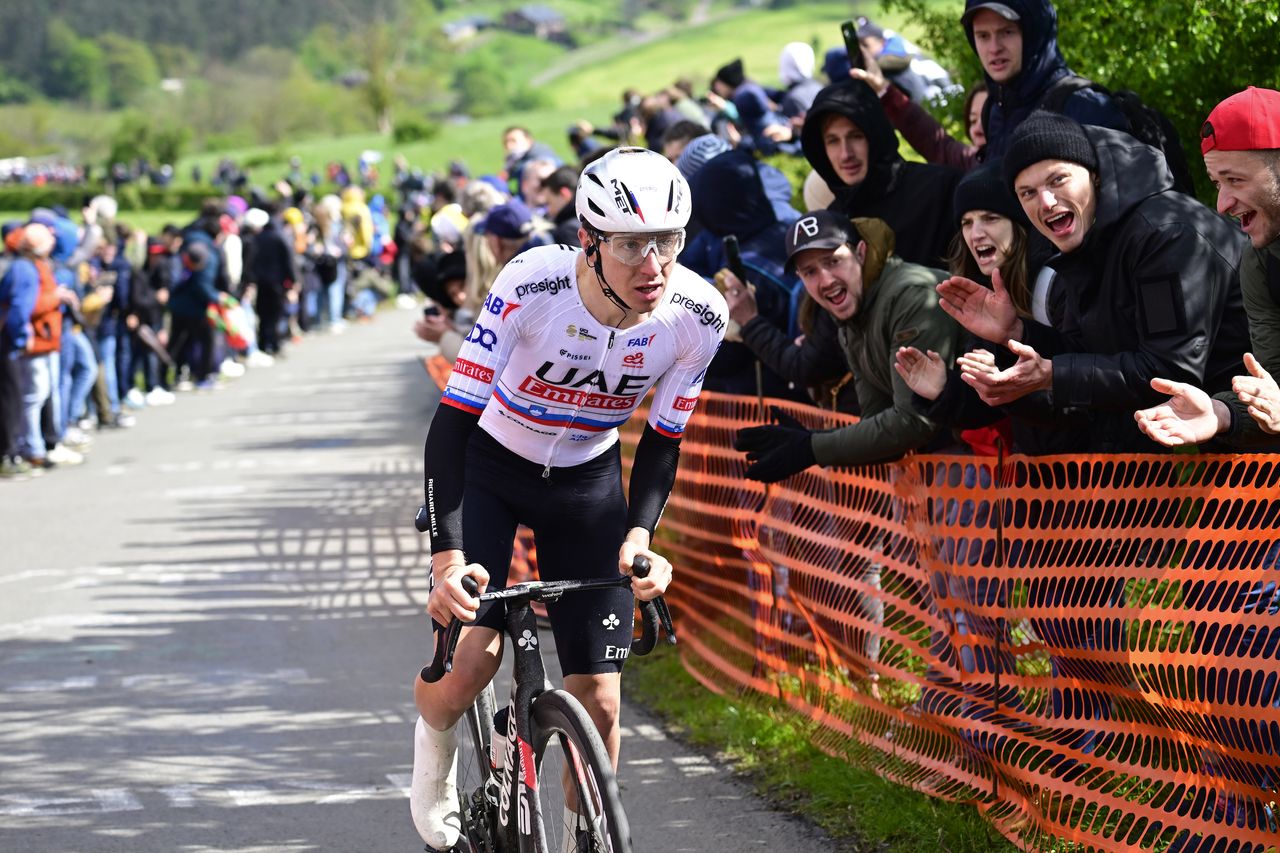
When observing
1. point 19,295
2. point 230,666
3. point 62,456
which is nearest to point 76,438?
point 62,456

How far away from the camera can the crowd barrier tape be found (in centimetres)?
423

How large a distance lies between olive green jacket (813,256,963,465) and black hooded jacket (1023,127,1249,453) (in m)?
0.83

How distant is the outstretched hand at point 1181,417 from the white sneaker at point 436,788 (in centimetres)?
223

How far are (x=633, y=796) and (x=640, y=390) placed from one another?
2031 millimetres

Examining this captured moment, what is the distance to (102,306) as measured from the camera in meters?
19.2

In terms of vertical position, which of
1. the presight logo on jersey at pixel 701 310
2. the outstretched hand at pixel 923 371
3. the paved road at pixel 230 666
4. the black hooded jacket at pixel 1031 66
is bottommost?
the paved road at pixel 230 666

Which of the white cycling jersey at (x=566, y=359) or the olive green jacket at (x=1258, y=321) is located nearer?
the olive green jacket at (x=1258, y=321)

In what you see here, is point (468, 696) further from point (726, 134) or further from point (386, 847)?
point (726, 134)

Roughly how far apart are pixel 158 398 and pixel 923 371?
18901mm

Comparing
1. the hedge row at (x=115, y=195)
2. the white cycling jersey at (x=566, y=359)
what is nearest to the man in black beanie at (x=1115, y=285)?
the white cycling jersey at (x=566, y=359)

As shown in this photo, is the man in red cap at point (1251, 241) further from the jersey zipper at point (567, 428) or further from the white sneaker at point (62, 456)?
the white sneaker at point (62, 456)

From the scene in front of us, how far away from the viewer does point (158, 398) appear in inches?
910

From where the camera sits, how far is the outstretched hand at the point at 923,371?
5.68 meters

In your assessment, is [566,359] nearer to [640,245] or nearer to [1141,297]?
[640,245]
